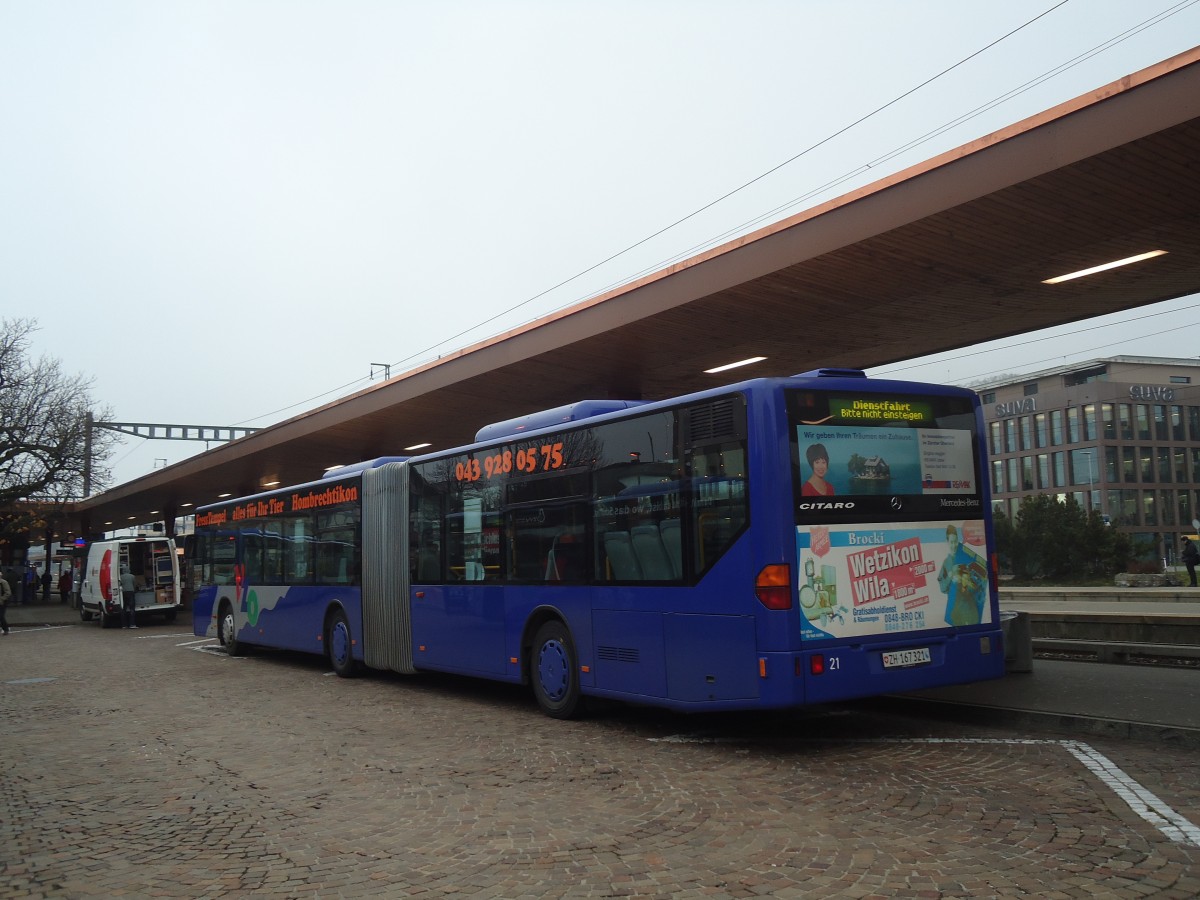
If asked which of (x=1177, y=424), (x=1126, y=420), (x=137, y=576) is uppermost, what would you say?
(x=1126, y=420)

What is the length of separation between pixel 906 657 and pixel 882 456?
5.36 feet

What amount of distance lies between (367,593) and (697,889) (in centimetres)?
1044

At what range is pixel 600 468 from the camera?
32.6ft

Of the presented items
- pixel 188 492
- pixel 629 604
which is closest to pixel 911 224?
pixel 629 604

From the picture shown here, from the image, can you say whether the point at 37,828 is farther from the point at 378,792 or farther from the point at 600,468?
the point at 600,468

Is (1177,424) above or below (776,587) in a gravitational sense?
above

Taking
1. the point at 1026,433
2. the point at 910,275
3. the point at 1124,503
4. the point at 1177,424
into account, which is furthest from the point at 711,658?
the point at 1026,433

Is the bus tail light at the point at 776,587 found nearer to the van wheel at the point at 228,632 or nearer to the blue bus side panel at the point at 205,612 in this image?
the van wheel at the point at 228,632

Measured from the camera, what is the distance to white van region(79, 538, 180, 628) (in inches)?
1288

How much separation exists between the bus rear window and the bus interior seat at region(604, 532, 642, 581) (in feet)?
6.20

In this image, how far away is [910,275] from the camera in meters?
13.2

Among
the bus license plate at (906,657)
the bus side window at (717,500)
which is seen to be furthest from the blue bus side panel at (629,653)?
the bus license plate at (906,657)

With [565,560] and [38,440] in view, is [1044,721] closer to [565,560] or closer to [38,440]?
[565,560]

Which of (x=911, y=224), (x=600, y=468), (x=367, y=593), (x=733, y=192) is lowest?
(x=367, y=593)
